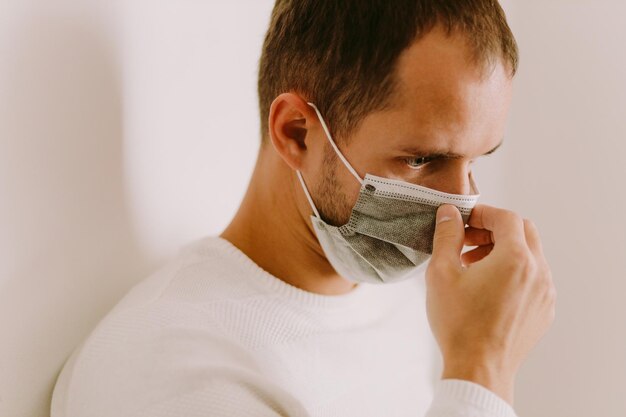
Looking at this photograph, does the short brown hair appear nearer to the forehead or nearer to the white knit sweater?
the forehead

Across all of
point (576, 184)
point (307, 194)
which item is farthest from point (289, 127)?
point (576, 184)

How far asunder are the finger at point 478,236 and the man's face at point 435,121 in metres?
0.10

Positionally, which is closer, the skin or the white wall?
the skin

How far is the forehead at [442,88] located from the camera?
1017 millimetres

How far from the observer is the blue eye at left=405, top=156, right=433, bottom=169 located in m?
1.08

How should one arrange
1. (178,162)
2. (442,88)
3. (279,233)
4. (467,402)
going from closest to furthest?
1. (467,402)
2. (442,88)
3. (279,233)
4. (178,162)

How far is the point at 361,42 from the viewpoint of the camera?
1.06m

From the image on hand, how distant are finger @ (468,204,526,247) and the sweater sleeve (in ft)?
0.80

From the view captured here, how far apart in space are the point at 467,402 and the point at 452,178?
1.21 ft

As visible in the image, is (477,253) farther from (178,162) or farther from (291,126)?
(178,162)

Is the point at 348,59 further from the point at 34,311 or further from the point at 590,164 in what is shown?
the point at 590,164

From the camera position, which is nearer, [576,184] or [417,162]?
[417,162]

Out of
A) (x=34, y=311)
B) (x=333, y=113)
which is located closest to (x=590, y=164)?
(x=333, y=113)

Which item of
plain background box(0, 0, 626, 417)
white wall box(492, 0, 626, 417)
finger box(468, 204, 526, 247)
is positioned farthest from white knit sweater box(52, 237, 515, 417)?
white wall box(492, 0, 626, 417)
